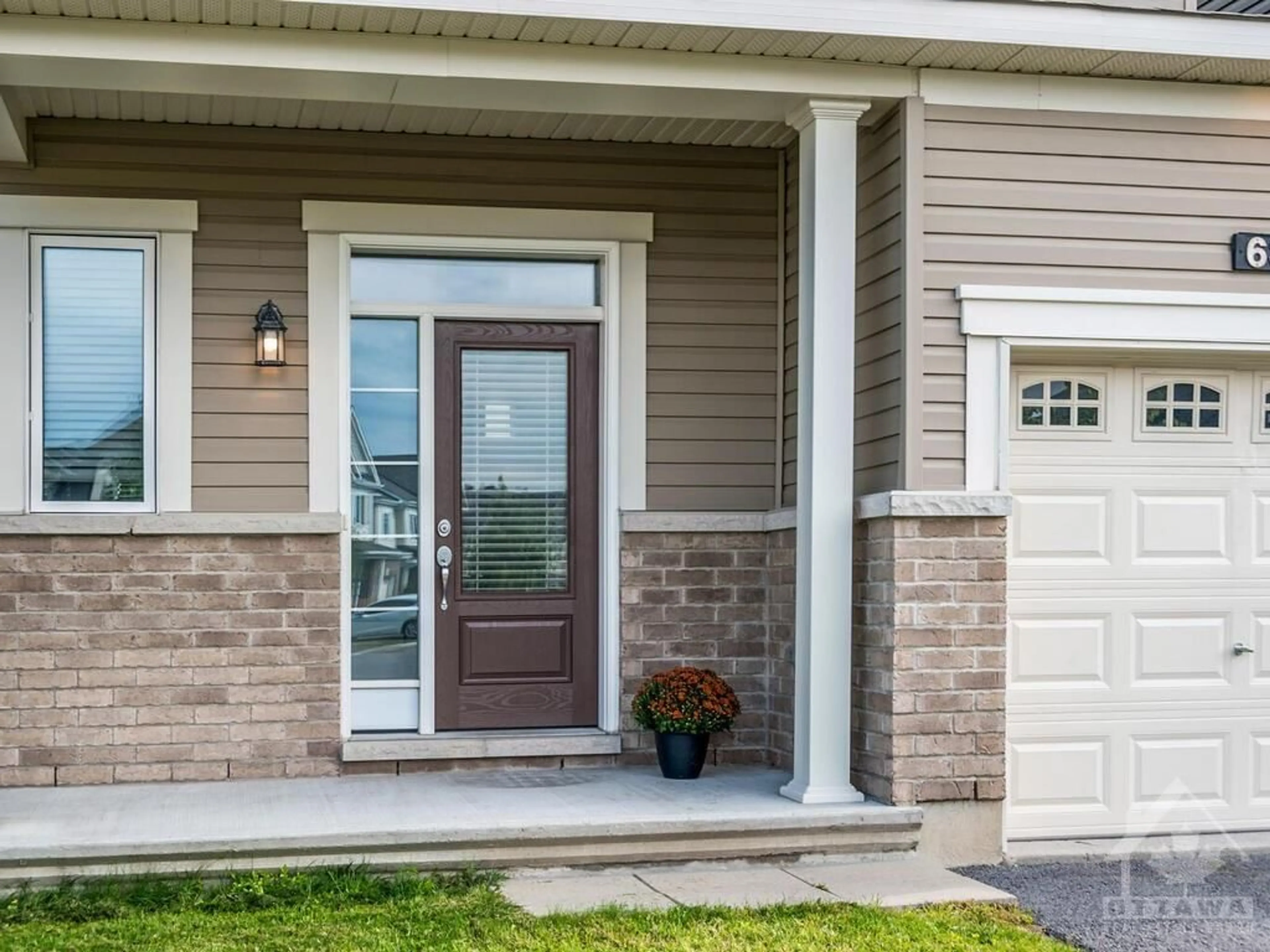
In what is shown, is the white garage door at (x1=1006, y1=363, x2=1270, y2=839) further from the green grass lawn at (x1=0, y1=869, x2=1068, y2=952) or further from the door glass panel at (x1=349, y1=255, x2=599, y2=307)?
the door glass panel at (x1=349, y1=255, x2=599, y2=307)

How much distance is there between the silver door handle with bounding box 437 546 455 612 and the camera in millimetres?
7539

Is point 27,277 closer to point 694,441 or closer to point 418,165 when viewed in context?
point 418,165

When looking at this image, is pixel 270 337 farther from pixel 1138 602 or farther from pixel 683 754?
pixel 1138 602

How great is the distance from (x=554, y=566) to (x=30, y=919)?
10.2ft

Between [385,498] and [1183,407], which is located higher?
[1183,407]

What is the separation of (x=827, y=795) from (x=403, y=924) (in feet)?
6.29

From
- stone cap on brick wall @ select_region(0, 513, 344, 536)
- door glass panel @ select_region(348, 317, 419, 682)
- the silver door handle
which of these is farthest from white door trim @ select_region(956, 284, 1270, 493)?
stone cap on brick wall @ select_region(0, 513, 344, 536)

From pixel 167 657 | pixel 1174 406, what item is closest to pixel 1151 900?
pixel 1174 406

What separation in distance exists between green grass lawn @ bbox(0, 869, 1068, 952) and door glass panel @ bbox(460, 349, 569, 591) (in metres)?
2.18

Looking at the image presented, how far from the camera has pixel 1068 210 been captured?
6.55 metres

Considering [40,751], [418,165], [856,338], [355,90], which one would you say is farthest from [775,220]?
[40,751]

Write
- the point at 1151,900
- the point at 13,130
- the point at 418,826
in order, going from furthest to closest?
1. the point at 13,130
2. the point at 418,826
3. the point at 1151,900

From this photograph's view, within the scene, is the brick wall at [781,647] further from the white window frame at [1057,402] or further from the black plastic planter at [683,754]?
the white window frame at [1057,402]

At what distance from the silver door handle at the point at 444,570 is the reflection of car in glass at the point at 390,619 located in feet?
0.39
